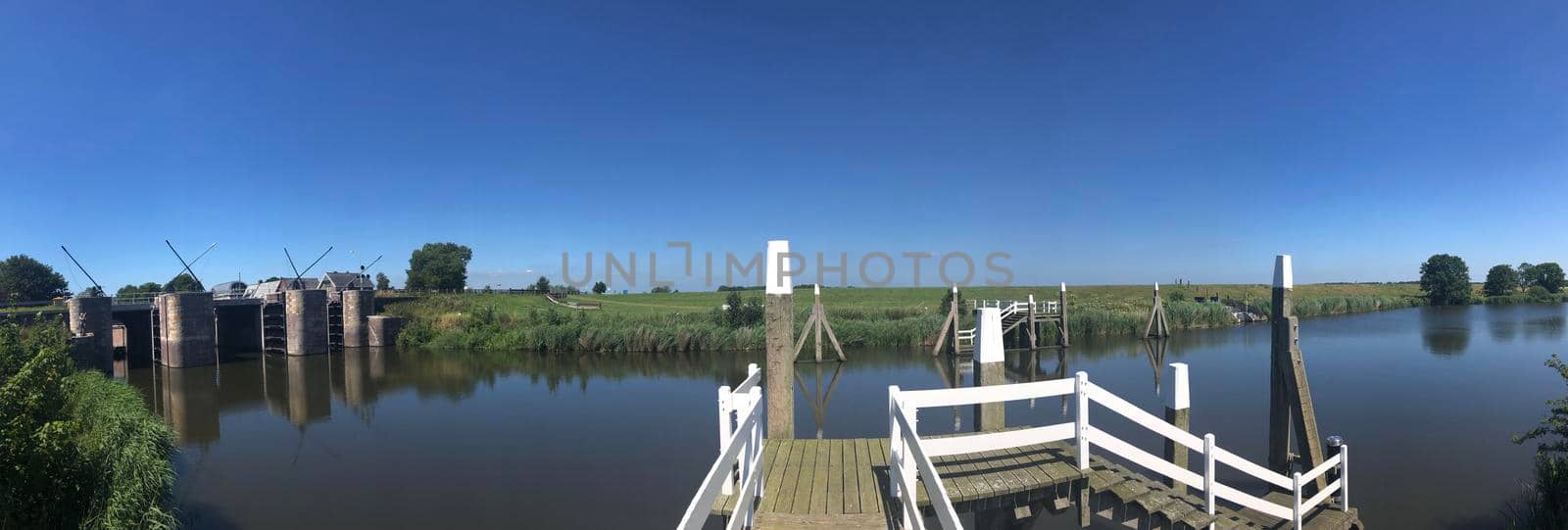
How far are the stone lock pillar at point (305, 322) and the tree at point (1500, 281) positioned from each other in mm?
96185

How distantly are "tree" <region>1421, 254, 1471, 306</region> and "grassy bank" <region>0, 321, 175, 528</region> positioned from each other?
8105 centimetres

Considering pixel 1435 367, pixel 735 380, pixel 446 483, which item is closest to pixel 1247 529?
pixel 446 483

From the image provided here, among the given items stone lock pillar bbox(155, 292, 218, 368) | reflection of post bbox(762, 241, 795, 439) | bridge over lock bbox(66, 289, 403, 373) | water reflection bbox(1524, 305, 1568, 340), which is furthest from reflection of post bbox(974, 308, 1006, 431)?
water reflection bbox(1524, 305, 1568, 340)

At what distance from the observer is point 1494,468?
32.4ft

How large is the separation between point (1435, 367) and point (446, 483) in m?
27.9

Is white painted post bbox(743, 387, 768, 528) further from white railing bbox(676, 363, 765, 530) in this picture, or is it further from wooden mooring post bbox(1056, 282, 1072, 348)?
wooden mooring post bbox(1056, 282, 1072, 348)

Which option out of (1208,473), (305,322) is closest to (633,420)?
(1208,473)

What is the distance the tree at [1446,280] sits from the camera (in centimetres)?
5366

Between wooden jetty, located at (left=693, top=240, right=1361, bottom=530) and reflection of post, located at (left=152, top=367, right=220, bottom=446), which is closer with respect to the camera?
wooden jetty, located at (left=693, top=240, right=1361, bottom=530)

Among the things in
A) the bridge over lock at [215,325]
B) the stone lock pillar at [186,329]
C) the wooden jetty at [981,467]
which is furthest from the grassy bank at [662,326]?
the wooden jetty at [981,467]

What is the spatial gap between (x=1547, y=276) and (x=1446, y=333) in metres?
58.5

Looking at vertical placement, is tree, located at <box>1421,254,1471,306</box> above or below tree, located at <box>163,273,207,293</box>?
below

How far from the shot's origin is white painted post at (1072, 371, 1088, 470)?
501 cm

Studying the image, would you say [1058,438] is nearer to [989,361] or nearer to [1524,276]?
[989,361]
